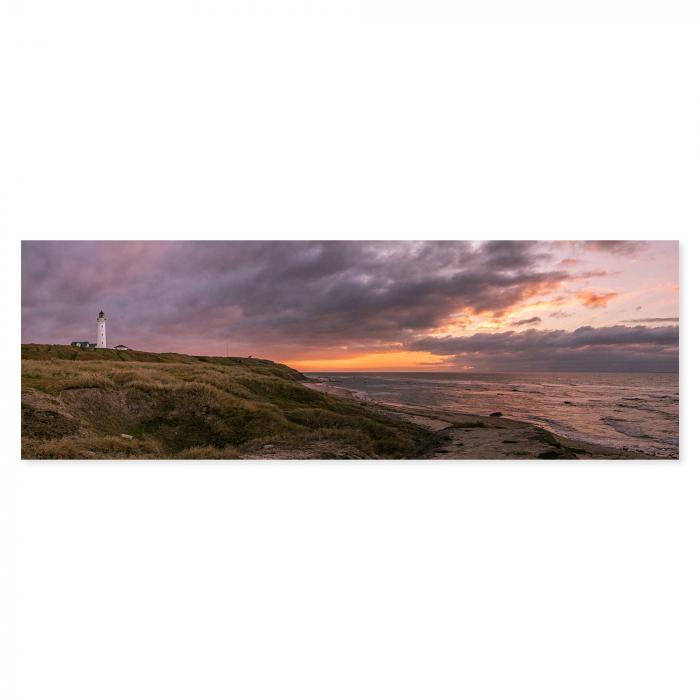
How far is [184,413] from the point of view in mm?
4438

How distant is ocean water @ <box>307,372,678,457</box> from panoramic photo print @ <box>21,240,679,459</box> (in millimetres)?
11

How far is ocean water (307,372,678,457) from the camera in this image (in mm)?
4398

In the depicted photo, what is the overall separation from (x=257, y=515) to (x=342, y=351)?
138 centimetres

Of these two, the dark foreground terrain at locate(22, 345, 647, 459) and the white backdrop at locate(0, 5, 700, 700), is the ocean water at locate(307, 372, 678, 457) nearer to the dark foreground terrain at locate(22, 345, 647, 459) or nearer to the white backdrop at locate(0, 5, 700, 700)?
the dark foreground terrain at locate(22, 345, 647, 459)

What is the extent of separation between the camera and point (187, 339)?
448cm

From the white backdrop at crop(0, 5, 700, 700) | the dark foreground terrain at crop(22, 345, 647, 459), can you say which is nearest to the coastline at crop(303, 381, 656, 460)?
the dark foreground terrain at crop(22, 345, 647, 459)

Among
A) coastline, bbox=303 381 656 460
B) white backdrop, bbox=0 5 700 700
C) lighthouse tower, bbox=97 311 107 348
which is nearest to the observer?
white backdrop, bbox=0 5 700 700

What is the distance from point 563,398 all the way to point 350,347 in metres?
1.67

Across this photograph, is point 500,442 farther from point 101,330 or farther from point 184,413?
point 101,330
